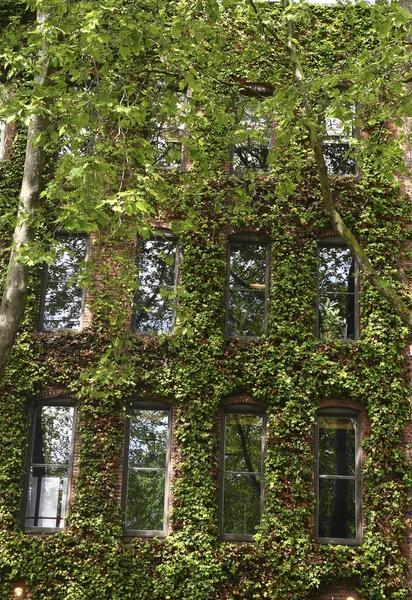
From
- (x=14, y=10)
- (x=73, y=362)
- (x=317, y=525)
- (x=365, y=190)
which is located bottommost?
(x=317, y=525)

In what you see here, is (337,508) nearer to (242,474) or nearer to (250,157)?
(242,474)

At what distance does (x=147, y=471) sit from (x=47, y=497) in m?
1.97

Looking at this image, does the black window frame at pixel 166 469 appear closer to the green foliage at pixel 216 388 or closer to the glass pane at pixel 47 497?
the green foliage at pixel 216 388

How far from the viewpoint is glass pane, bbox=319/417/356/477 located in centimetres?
1608

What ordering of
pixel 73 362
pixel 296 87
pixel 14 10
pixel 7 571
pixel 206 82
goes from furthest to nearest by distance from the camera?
pixel 14 10 < pixel 73 362 < pixel 7 571 < pixel 206 82 < pixel 296 87

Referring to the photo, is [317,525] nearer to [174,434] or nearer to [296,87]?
[174,434]

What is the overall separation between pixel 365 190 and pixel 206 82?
A: 4.72 meters

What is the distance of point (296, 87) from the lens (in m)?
12.0

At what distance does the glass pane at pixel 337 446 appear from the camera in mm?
16078

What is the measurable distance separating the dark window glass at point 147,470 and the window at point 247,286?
2336 mm

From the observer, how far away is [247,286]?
55.8 ft

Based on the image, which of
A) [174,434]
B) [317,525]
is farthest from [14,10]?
[317,525]

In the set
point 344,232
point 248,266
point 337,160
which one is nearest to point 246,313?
point 248,266

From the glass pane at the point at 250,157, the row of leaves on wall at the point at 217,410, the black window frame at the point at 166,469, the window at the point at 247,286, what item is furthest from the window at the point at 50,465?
the glass pane at the point at 250,157
